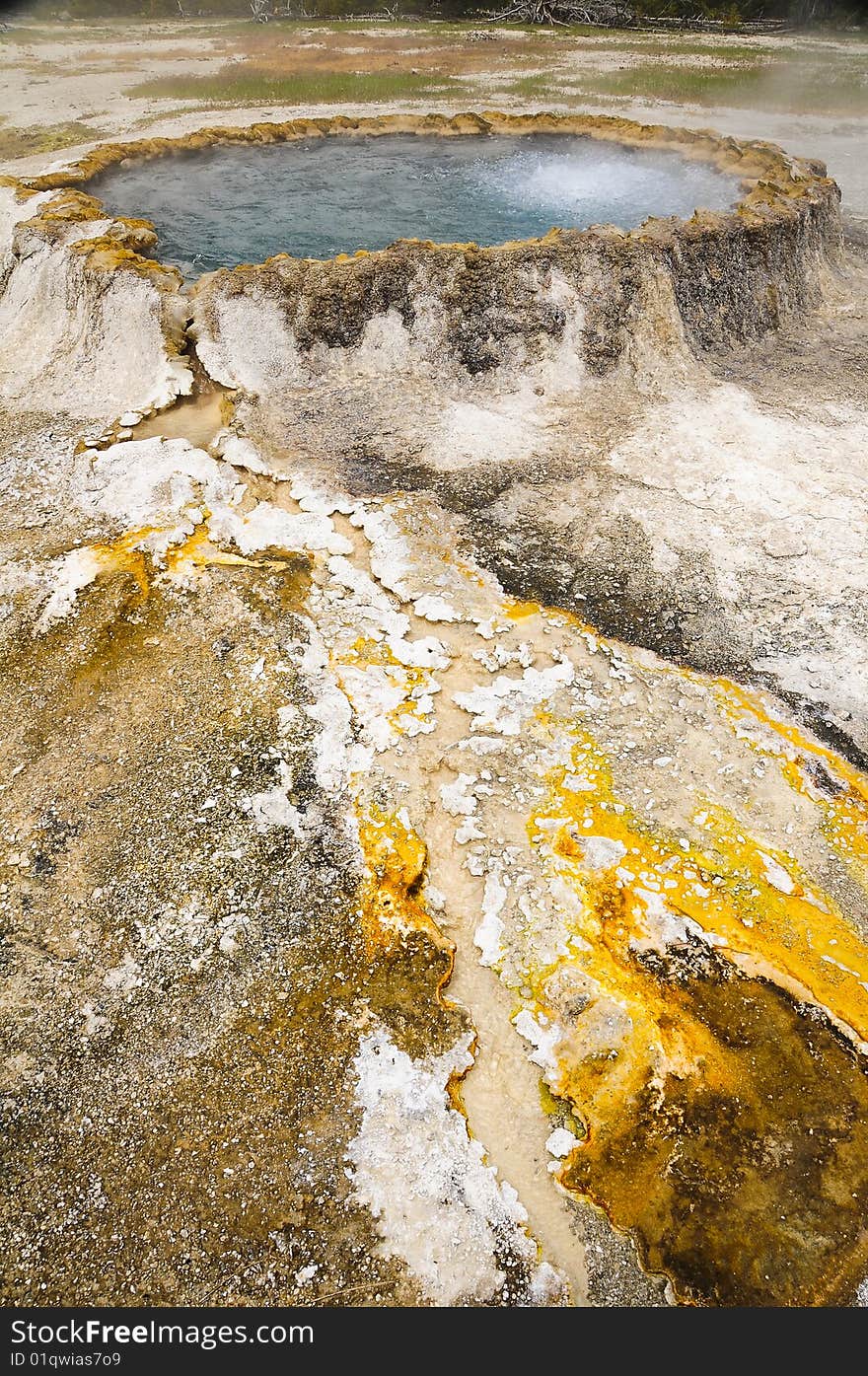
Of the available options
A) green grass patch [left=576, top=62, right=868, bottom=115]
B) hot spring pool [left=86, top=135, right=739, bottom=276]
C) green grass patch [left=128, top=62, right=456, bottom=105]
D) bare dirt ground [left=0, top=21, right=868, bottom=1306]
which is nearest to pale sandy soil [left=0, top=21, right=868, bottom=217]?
green grass patch [left=576, top=62, right=868, bottom=115]

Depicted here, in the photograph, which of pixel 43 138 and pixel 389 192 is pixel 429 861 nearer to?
pixel 389 192

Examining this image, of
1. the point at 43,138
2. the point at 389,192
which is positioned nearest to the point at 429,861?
the point at 389,192

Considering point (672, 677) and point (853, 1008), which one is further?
point (672, 677)

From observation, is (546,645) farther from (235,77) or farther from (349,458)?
(235,77)

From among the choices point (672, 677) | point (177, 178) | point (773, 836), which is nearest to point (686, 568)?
point (672, 677)

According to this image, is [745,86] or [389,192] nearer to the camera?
[389,192]

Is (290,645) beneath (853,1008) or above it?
above

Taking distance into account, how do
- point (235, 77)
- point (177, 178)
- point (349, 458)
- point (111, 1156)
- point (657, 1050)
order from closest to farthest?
point (111, 1156)
point (657, 1050)
point (349, 458)
point (177, 178)
point (235, 77)
